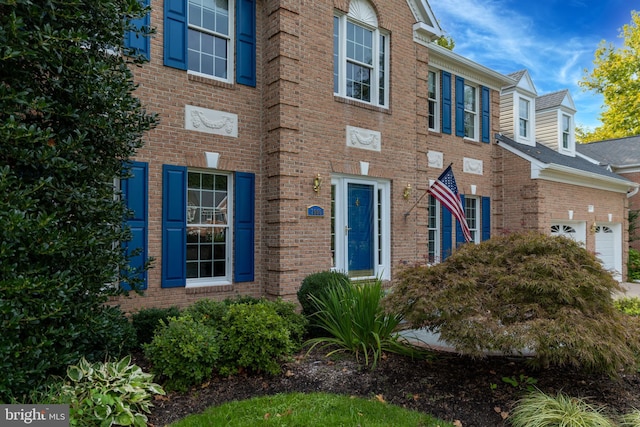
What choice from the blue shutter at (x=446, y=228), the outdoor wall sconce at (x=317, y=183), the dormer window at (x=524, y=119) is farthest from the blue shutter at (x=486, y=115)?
the outdoor wall sconce at (x=317, y=183)

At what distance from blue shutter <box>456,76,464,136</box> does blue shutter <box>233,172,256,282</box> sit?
7.42 m

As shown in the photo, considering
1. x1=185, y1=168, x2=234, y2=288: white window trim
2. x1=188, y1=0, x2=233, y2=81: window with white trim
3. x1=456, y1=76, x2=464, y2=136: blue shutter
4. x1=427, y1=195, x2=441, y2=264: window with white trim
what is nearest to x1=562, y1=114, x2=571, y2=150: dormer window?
x1=456, y1=76, x2=464, y2=136: blue shutter

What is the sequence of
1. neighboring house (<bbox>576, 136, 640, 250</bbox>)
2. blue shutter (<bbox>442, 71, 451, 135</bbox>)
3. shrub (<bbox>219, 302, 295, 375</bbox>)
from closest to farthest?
shrub (<bbox>219, 302, 295, 375</bbox>) < blue shutter (<bbox>442, 71, 451, 135</bbox>) < neighboring house (<bbox>576, 136, 640, 250</bbox>)

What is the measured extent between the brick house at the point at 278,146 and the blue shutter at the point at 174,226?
0.02m

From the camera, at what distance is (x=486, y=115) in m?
13.9

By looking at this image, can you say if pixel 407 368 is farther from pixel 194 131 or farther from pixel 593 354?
pixel 194 131

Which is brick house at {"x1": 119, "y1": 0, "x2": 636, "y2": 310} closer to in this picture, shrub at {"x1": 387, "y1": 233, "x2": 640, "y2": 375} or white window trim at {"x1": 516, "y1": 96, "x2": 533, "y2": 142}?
shrub at {"x1": 387, "y1": 233, "x2": 640, "y2": 375}

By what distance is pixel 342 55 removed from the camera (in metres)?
9.34

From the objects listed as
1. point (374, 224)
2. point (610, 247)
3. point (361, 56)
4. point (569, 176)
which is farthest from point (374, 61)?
point (610, 247)

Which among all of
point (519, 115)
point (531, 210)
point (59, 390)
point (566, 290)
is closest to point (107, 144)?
point (59, 390)

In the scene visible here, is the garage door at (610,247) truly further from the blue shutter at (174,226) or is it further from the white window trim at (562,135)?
the blue shutter at (174,226)

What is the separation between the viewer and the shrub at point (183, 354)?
4543mm

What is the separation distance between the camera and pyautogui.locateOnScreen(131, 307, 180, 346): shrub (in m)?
6.42

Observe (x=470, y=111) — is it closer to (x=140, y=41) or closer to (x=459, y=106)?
(x=459, y=106)
